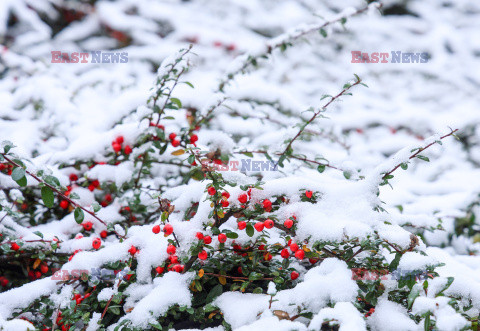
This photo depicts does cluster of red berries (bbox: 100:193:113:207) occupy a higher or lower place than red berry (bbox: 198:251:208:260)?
lower

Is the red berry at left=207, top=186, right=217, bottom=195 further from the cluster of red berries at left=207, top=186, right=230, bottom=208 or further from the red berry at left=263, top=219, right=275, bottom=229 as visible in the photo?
the red berry at left=263, top=219, right=275, bottom=229

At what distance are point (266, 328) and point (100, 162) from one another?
1217 mm

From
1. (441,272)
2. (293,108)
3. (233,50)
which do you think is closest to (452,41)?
(233,50)

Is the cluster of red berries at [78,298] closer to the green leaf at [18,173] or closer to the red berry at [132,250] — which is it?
the red berry at [132,250]

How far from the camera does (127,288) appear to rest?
4.43 feet

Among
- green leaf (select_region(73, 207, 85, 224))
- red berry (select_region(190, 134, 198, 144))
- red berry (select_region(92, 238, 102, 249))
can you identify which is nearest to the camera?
green leaf (select_region(73, 207, 85, 224))

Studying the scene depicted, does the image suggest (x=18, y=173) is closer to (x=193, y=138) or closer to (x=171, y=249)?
(x=171, y=249)

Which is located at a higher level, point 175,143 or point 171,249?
point 175,143

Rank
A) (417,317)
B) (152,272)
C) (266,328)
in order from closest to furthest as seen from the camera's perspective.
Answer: (266,328)
(417,317)
(152,272)

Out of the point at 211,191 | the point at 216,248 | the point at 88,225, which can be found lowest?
the point at 88,225

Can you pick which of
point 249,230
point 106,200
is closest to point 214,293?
point 249,230

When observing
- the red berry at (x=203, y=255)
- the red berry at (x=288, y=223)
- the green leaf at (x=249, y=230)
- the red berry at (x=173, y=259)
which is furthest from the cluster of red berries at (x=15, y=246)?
the red berry at (x=288, y=223)

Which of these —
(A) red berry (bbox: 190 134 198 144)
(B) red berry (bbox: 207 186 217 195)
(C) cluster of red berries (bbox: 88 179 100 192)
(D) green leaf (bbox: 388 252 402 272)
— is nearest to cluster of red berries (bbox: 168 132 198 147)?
(A) red berry (bbox: 190 134 198 144)

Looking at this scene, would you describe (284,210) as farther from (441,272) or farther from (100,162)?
(100,162)
